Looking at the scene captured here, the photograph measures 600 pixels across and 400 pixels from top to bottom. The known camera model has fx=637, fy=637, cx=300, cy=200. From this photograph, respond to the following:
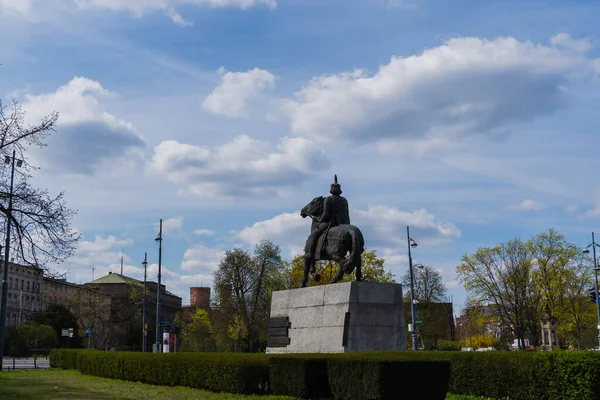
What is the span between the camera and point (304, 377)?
1403 cm

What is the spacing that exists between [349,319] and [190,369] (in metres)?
4.91

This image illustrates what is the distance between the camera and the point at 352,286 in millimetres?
18203

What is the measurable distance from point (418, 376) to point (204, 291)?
11348 cm

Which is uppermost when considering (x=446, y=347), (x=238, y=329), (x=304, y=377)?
(x=238, y=329)

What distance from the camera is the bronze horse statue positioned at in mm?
19094

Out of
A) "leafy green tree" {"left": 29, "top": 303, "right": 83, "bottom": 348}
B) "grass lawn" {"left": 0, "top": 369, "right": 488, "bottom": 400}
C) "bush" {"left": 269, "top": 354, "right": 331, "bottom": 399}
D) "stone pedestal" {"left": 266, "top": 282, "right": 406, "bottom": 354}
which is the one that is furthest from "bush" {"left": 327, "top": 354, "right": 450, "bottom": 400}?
"leafy green tree" {"left": 29, "top": 303, "right": 83, "bottom": 348}

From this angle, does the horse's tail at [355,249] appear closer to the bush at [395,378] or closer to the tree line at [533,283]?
the bush at [395,378]

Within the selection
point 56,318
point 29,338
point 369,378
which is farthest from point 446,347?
point 369,378

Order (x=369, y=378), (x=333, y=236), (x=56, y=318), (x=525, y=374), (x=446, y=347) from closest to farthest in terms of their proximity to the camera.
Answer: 1. (x=369, y=378)
2. (x=525, y=374)
3. (x=333, y=236)
4. (x=446, y=347)
5. (x=56, y=318)

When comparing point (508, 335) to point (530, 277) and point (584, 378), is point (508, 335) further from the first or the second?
point (584, 378)

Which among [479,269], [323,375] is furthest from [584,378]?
[479,269]

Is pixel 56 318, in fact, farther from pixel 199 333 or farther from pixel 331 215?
pixel 331 215

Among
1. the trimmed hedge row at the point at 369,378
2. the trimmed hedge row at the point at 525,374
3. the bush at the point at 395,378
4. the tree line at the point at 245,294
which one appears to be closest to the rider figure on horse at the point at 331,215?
the trimmed hedge row at the point at 525,374

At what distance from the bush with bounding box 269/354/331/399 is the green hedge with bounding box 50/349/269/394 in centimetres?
122
